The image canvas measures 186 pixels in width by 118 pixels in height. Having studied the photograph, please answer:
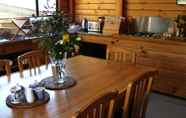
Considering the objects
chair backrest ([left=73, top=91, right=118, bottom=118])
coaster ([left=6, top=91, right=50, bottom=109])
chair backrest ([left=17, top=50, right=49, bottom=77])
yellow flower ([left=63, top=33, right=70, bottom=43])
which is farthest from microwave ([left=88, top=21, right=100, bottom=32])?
chair backrest ([left=73, top=91, right=118, bottom=118])

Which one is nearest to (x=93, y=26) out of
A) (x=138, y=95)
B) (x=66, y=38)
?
(x=66, y=38)

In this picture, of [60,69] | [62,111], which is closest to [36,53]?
[60,69]

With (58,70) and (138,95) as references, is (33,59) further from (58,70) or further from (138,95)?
(138,95)

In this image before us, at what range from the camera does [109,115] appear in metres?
1.41

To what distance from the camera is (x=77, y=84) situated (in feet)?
6.97

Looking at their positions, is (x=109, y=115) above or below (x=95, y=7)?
below

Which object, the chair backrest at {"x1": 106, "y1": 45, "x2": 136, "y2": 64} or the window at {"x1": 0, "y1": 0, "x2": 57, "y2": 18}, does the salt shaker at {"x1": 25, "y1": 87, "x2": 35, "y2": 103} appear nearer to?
the chair backrest at {"x1": 106, "y1": 45, "x2": 136, "y2": 64}

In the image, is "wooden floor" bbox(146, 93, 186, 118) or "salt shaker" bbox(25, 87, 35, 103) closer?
"salt shaker" bbox(25, 87, 35, 103)

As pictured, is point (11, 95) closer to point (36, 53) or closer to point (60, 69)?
point (60, 69)

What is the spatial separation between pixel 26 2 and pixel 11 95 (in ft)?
11.0

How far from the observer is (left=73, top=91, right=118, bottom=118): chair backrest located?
119cm

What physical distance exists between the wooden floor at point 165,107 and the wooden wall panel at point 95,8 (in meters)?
1.80

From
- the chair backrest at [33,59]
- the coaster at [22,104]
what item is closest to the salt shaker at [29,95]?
the coaster at [22,104]

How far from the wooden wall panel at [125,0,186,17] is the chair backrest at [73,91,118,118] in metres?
3.04
